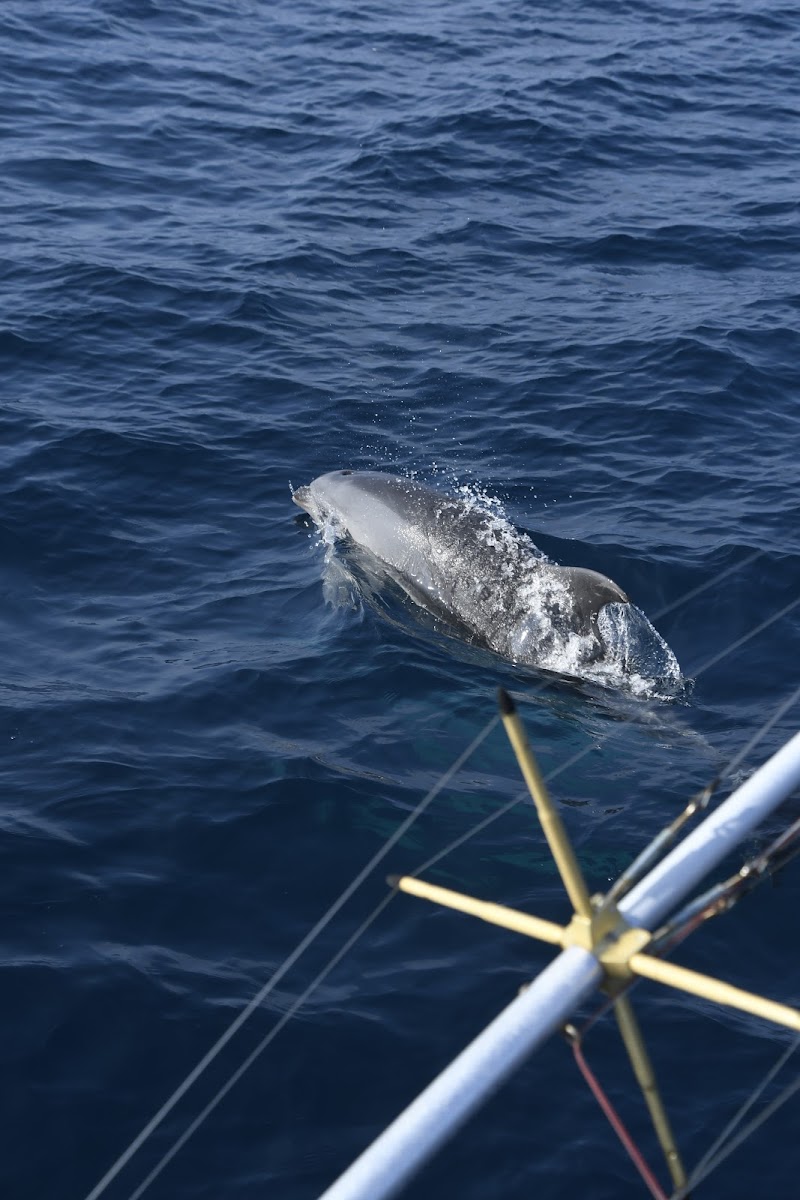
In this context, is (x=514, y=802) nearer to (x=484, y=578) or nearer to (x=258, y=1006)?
(x=258, y=1006)

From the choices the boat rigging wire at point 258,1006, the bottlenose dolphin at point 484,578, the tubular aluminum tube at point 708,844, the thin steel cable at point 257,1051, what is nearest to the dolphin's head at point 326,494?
the bottlenose dolphin at point 484,578

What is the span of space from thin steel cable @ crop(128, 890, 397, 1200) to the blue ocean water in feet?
0.24

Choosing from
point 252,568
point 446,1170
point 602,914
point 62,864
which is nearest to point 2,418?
point 252,568

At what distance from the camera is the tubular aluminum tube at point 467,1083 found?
15.2 feet

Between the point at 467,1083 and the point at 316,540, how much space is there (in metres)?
12.6

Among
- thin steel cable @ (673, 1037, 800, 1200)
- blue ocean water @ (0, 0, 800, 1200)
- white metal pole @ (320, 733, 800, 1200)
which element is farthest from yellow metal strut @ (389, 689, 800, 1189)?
blue ocean water @ (0, 0, 800, 1200)

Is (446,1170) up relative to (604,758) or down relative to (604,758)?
down

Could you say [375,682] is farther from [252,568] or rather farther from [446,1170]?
[446,1170]

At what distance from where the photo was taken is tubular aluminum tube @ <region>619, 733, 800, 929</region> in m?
5.53

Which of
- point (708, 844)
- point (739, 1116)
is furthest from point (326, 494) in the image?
point (708, 844)

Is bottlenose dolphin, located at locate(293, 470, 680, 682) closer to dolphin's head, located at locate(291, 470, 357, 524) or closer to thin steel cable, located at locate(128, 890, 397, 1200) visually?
dolphin's head, located at locate(291, 470, 357, 524)

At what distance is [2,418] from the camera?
19203 mm

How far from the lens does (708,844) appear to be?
576 cm

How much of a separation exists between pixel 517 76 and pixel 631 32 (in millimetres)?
4943
